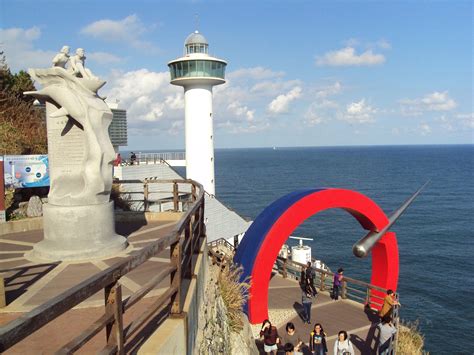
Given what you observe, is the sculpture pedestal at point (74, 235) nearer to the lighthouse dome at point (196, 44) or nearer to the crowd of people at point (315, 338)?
the crowd of people at point (315, 338)

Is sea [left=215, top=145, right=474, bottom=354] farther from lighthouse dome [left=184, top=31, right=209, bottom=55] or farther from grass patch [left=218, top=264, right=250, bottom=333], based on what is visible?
lighthouse dome [left=184, top=31, right=209, bottom=55]

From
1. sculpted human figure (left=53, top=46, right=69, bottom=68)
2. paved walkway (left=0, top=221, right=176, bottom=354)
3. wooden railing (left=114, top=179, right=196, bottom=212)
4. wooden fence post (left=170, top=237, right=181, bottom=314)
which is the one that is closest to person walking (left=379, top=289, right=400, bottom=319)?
wooden railing (left=114, top=179, right=196, bottom=212)

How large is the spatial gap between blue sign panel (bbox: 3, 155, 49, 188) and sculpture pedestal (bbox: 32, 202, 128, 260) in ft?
24.5

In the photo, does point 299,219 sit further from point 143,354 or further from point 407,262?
point 407,262

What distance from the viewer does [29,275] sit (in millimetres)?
6527

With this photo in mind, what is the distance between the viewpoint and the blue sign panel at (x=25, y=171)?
1406 centimetres

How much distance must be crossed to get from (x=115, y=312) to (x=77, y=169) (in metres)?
6.01

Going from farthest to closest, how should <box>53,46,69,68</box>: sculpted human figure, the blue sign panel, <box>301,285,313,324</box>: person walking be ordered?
the blue sign panel, <box>301,285,313,324</box>: person walking, <box>53,46,69,68</box>: sculpted human figure

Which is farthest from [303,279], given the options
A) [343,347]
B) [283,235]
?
[343,347]

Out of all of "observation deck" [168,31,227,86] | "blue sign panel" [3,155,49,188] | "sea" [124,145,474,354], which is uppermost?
"observation deck" [168,31,227,86]

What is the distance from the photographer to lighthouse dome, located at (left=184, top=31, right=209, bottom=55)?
37.2 metres

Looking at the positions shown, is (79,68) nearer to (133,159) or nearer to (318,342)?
(318,342)

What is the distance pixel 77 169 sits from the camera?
8.12m

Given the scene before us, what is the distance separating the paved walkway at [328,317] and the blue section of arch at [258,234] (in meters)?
1.87
